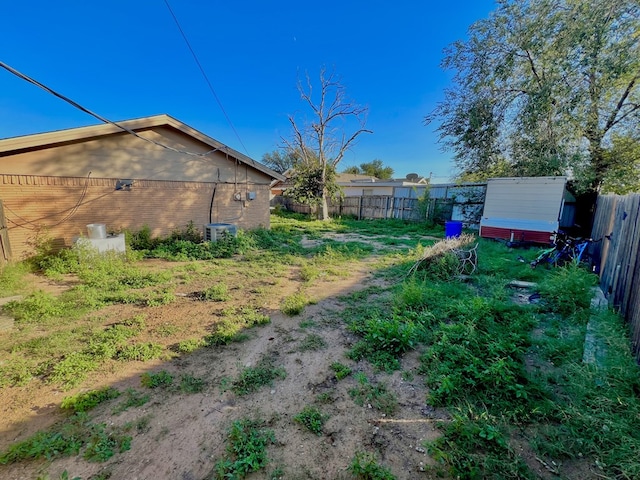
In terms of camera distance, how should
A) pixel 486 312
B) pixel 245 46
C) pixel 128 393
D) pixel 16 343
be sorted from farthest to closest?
1. pixel 245 46
2. pixel 486 312
3. pixel 16 343
4. pixel 128 393

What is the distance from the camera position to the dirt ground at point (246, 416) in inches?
69.9

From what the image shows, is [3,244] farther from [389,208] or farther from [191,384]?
[389,208]

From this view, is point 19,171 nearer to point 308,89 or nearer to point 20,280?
point 20,280

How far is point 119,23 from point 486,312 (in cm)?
912

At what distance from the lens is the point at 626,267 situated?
11.0ft

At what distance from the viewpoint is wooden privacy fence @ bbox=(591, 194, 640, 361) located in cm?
278

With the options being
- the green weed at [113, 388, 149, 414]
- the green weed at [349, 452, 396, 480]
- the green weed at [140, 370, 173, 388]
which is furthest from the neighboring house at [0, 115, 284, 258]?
the green weed at [349, 452, 396, 480]

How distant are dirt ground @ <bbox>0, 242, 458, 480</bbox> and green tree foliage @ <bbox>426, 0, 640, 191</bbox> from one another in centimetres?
1030

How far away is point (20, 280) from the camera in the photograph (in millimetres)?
5109

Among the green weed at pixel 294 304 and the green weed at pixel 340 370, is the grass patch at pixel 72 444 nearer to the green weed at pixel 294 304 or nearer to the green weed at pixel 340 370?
the green weed at pixel 340 370

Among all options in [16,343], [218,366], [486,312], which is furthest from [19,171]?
[486,312]

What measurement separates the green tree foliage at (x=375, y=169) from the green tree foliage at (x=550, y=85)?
2945cm

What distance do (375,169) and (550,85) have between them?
32.6m

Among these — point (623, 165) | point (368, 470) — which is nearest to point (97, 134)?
point (368, 470)
